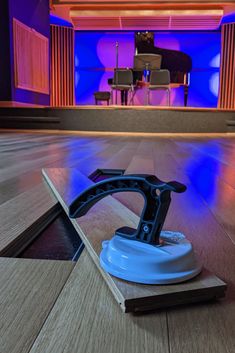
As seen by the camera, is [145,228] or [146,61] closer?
[145,228]

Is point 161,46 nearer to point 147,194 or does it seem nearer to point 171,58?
point 171,58

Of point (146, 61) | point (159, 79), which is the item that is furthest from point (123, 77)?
point (159, 79)

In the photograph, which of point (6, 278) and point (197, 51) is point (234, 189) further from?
point (197, 51)

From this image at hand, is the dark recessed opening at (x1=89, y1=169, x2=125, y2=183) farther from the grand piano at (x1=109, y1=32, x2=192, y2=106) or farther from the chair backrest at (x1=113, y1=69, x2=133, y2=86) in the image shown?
the grand piano at (x1=109, y1=32, x2=192, y2=106)

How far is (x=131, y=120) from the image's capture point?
5.17 m

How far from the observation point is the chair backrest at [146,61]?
6773 millimetres

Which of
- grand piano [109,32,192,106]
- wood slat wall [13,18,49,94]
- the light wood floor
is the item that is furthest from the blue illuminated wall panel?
the light wood floor

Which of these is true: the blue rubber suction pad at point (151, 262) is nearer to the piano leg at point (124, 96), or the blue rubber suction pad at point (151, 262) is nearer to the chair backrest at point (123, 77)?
the chair backrest at point (123, 77)

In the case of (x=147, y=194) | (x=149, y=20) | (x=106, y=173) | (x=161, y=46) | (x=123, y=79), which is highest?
(x=149, y=20)

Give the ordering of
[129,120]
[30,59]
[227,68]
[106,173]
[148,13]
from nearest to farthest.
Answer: [106,173] → [129,120] → [30,59] → [148,13] → [227,68]

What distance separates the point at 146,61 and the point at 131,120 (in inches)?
82.3

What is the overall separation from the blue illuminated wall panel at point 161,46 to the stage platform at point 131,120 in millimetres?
4120

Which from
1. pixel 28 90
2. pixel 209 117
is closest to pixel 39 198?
pixel 209 117

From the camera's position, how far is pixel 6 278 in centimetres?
43
